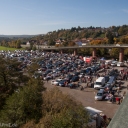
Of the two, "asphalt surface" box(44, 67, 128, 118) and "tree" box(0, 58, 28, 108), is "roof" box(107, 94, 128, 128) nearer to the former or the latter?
"asphalt surface" box(44, 67, 128, 118)

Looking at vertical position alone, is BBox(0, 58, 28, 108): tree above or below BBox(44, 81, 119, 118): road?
above

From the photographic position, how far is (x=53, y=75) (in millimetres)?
31984

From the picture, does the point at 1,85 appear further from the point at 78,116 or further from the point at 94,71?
the point at 94,71

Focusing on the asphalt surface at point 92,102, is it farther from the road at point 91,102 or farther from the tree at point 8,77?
the tree at point 8,77

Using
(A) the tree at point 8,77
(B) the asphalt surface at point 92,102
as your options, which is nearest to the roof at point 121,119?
(B) the asphalt surface at point 92,102

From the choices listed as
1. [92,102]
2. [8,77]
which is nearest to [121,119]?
[92,102]

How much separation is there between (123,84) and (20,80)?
45.4 feet

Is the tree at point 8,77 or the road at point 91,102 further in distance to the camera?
the tree at point 8,77

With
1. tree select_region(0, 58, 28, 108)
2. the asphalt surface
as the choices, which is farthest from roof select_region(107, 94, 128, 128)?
tree select_region(0, 58, 28, 108)

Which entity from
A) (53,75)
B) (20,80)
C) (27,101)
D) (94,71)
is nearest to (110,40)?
(94,71)

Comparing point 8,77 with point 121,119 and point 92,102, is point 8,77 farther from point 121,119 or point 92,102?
point 121,119

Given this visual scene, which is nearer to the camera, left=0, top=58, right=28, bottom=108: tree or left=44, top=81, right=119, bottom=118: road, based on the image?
left=44, top=81, right=119, bottom=118: road

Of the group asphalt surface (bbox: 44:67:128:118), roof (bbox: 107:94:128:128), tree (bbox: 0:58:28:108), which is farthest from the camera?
tree (bbox: 0:58:28:108)

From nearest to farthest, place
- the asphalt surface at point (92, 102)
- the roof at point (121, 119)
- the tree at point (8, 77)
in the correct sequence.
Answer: the roof at point (121, 119), the asphalt surface at point (92, 102), the tree at point (8, 77)
